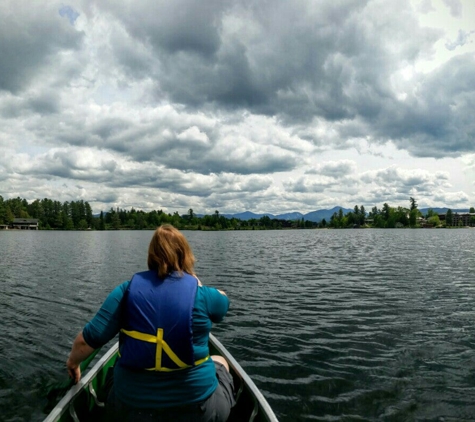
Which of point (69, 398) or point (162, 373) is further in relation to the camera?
point (69, 398)

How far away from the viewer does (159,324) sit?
4156 mm

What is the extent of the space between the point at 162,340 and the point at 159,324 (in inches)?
7.4

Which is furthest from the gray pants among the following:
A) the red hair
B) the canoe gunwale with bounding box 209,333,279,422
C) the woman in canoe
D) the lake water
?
the lake water

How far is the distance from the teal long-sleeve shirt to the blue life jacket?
0.35 feet

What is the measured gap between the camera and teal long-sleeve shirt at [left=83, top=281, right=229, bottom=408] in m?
4.23

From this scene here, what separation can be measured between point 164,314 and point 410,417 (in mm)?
6193

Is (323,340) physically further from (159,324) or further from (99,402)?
(159,324)

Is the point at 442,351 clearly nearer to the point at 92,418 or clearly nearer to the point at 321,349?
the point at 321,349

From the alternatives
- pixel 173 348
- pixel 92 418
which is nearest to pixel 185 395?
pixel 173 348

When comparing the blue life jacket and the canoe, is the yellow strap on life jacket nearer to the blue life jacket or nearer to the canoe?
the blue life jacket

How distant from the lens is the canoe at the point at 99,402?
214 inches

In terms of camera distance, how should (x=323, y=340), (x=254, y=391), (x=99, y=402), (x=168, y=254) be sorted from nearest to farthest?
(x=168, y=254), (x=254, y=391), (x=99, y=402), (x=323, y=340)

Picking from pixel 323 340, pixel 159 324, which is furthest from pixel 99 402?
pixel 323 340

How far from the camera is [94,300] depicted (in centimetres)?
1909
